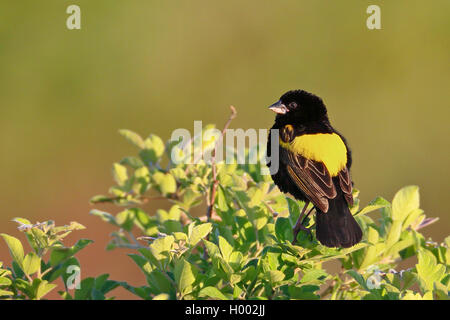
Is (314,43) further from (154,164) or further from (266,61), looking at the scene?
(154,164)

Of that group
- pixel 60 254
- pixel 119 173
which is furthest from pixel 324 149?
pixel 60 254

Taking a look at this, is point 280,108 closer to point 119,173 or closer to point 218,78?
point 119,173

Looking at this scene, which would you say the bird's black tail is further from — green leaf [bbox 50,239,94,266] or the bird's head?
green leaf [bbox 50,239,94,266]

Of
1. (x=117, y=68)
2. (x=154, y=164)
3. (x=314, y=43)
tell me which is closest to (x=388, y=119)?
(x=314, y=43)

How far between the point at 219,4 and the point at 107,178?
328cm

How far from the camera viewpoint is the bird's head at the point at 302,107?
9.83 feet

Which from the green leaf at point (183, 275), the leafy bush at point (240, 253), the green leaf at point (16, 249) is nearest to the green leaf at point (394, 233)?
the leafy bush at point (240, 253)

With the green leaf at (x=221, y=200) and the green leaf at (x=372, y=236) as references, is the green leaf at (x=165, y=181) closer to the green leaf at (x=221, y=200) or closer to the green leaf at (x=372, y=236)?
the green leaf at (x=221, y=200)

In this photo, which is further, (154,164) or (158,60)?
(158,60)

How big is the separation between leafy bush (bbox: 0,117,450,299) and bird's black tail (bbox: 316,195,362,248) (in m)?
0.04

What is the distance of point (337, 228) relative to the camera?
6.55ft

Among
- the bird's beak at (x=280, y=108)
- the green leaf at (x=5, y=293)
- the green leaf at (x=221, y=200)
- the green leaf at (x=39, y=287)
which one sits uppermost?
the bird's beak at (x=280, y=108)

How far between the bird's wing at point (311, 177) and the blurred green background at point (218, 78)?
18.4 feet
